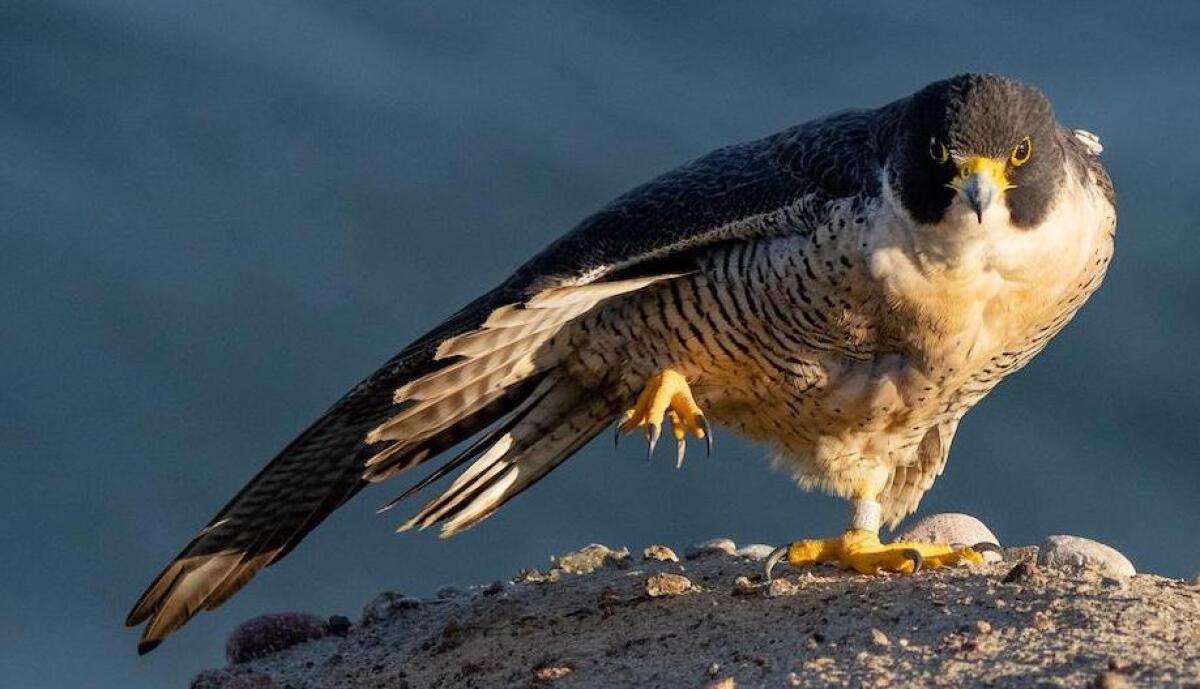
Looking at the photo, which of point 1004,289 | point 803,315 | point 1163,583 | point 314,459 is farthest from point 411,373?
point 1163,583

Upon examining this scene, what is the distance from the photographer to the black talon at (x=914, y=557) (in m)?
7.18

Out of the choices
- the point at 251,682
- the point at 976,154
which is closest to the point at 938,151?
the point at 976,154

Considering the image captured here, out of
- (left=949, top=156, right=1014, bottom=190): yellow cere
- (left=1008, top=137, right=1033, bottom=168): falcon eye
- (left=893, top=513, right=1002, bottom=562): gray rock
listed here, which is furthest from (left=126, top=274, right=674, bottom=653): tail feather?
(left=1008, top=137, right=1033, bottom=168): falcon eye

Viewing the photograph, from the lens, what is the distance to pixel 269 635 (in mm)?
7969

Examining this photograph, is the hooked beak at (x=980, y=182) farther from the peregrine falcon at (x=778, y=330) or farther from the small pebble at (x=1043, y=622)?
the small pebble at (x=1043, y=622)

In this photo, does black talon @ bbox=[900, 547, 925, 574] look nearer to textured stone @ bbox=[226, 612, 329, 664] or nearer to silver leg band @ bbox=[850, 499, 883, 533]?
silver leg band @ bbox=[850, 499, 883, 533]

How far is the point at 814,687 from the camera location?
5793 millimetres

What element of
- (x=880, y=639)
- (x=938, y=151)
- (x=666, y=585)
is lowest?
(x=880, y=639)

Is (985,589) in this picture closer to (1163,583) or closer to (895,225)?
(1163,583)

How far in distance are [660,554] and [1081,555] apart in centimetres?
164

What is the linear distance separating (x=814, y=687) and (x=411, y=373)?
2.09m

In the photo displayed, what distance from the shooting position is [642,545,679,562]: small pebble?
8.13 metres

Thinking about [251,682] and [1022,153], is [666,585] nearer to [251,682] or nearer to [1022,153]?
[251,682]

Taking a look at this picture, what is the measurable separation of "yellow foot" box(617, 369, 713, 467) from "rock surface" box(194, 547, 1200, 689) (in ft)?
1.78
